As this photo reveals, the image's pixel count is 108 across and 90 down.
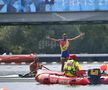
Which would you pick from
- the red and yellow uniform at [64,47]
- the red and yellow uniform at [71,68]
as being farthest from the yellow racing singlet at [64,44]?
the red and yellow uniform at [71,68]

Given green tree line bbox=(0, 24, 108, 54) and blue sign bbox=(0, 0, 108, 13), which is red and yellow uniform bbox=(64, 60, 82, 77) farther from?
green tree line bbox=(0, 24, 108, 54)

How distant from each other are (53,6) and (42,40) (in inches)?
740

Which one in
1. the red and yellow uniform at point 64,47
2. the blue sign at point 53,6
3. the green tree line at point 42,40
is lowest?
the green tree line at point 42,40

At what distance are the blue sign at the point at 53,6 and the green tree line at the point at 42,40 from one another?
13091 mm

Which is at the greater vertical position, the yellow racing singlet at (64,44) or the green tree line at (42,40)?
the yellow racing singlet at (64,44)

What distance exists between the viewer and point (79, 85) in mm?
16797

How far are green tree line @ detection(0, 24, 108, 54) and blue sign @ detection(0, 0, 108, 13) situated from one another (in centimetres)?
1309

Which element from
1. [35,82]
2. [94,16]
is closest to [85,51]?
[94,16]

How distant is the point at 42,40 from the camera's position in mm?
66438

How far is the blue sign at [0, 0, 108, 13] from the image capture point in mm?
47500

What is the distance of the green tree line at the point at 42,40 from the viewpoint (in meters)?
64.1

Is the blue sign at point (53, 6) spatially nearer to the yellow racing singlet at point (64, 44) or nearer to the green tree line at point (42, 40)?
the green tree line at point (42, 40)

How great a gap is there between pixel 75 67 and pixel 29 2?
31.6 m

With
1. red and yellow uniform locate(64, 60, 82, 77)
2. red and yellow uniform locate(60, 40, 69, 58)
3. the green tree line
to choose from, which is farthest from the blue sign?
red and yellow uniform locate(64, 60, 82, 77)
